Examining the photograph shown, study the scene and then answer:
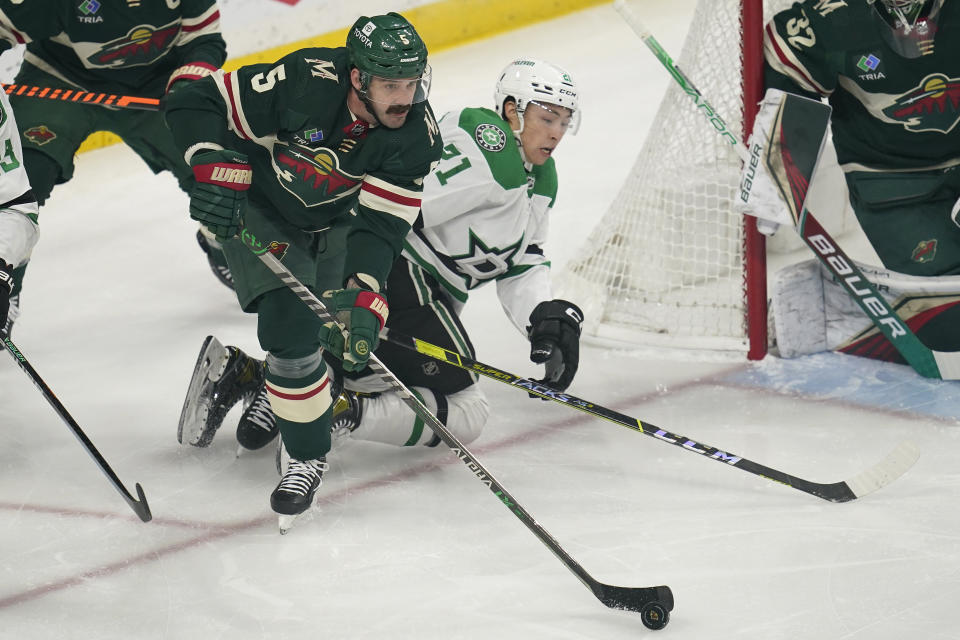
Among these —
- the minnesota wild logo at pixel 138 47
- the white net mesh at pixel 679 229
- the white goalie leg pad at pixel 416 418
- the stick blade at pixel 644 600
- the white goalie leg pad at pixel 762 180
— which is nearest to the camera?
the stick blade at pixel 644 600

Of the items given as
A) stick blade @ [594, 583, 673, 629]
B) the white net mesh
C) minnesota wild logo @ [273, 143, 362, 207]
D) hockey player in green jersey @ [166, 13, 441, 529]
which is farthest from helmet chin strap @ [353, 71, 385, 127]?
the white net mesh

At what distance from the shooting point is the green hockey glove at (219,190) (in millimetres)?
2441

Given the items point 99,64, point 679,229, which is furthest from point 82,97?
point 679,229

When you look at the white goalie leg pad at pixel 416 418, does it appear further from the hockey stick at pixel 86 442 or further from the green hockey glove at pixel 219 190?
the green hockey glove at pixel 219 190

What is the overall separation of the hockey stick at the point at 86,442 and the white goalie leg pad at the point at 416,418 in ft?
1.60

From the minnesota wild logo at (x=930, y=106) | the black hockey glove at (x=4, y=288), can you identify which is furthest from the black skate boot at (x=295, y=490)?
the minnesota wild logo at (x=930, y=106)

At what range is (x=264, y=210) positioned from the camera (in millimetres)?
2736

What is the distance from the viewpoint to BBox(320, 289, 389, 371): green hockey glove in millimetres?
2416

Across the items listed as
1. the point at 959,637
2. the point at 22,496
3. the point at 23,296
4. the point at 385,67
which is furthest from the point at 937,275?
the point at 23,296

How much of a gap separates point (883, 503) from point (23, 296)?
2.74m

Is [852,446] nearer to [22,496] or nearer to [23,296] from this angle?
[22,496]

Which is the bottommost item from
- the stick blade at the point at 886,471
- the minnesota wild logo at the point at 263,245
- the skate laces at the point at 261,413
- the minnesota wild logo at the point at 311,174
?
the skate laces at the point at 261,413

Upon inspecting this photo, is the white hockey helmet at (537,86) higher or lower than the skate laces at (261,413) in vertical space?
higher

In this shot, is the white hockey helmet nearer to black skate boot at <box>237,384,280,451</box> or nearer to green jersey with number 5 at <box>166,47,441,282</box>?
green jersey with number 5 at <box>166,47,441,282</box>
